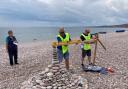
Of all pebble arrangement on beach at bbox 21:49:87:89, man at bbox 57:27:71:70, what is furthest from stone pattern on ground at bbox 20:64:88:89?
man at bbox 57:27:71:70

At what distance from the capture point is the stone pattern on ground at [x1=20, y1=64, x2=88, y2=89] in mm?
13000

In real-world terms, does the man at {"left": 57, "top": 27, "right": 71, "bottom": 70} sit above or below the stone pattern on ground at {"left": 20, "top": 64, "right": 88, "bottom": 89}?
above

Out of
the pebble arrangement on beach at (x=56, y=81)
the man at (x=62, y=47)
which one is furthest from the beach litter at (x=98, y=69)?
the pebble arrangement on beach at (x=56, y=81)

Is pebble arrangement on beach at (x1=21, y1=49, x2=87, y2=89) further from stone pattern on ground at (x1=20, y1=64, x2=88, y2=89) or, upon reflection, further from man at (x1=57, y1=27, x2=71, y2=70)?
man at (x1=57, y1=27, x2=71, y2=70)

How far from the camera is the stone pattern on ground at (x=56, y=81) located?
1300 centimetres

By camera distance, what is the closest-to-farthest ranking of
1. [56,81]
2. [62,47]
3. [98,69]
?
[56,81] < [62,47] < [98,69]

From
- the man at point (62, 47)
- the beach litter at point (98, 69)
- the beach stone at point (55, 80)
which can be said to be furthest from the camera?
the beach litter at point (98, 69)

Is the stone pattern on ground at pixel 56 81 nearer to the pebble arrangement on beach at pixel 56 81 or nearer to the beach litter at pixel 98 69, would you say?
the pebble arrangement on beach at pixel 56 81

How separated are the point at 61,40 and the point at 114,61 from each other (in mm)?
5851

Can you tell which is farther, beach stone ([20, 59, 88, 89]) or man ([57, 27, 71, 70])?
man ([57, 27, 71, 70])

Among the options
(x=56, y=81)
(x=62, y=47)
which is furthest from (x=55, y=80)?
(x=62, y=47)

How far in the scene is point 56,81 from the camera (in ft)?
43.7

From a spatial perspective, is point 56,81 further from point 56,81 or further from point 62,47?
point 62,47

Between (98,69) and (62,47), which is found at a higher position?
(62,47)
